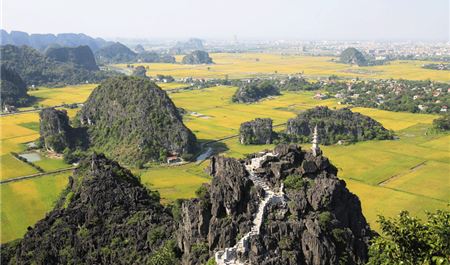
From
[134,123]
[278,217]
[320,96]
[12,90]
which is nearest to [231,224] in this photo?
[278,217]

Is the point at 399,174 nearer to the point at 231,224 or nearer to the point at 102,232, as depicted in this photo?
the point at 231,224

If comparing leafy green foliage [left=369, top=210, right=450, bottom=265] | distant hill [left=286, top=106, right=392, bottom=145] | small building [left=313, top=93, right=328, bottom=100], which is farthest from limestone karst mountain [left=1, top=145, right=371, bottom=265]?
small building [left=313, top=93, right=328, bottom=100]

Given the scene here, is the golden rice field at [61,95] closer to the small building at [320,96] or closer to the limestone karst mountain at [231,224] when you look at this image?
the small building at [320,96]

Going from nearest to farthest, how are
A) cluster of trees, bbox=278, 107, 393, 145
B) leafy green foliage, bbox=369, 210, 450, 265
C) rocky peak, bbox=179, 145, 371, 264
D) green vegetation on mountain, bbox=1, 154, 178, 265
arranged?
leafy green foliage, bbox=369, 210, 450, 265, rocky peak, bbox=179, 145, 371, 264, green vegetation on mountain, bbox=1, 154, 178, 265, cluster of trees, bbox=278, 107, 393, 145

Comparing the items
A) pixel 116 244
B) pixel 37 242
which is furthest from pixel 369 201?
pixel 37 242

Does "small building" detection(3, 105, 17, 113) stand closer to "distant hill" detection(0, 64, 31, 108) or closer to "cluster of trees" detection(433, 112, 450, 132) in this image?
"distant hill" detection(0, 64, 31, 108)

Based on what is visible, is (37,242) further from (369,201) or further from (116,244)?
(369,201)
